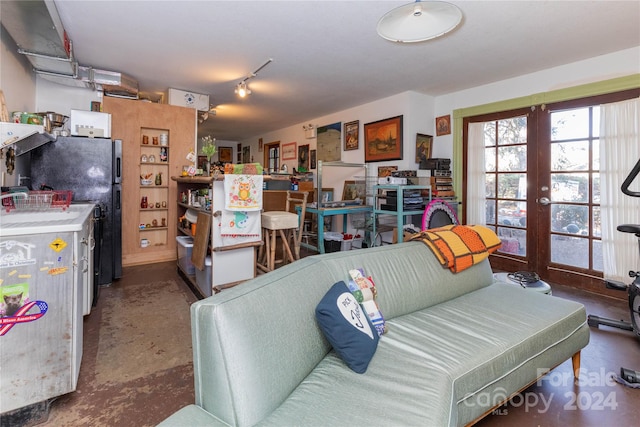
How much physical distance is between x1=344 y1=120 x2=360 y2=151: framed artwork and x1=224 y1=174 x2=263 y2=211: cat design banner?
3190 mm

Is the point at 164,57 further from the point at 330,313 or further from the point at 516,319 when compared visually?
the point at 516,319

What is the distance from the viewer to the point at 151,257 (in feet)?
15.0

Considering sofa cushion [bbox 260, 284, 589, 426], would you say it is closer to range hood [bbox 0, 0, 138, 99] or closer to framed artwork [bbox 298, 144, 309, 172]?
range hood [bbox 0, 0, 138, 99]

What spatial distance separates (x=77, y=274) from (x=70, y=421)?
705mm

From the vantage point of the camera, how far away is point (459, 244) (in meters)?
2.17

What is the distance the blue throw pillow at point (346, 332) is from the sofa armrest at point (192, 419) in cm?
49

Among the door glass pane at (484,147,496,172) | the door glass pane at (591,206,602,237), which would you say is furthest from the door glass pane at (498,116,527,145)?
the door glass pane at (591,206,602,237)

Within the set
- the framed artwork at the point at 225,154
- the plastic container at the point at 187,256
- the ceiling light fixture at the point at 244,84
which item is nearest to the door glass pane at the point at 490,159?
the ceiling light fixture at the point at 244,84

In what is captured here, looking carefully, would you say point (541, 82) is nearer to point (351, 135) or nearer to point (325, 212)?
point (351, 135)

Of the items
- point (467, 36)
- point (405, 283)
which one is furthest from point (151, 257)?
point (467, 36)

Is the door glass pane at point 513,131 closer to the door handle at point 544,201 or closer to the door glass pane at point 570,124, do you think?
the door glass pane at point 570,124

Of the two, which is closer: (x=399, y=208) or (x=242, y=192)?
(x=242, y=192)

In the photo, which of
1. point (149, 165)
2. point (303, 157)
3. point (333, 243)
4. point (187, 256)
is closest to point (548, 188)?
→ point (333, 243)

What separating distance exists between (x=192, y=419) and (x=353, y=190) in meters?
4.57
